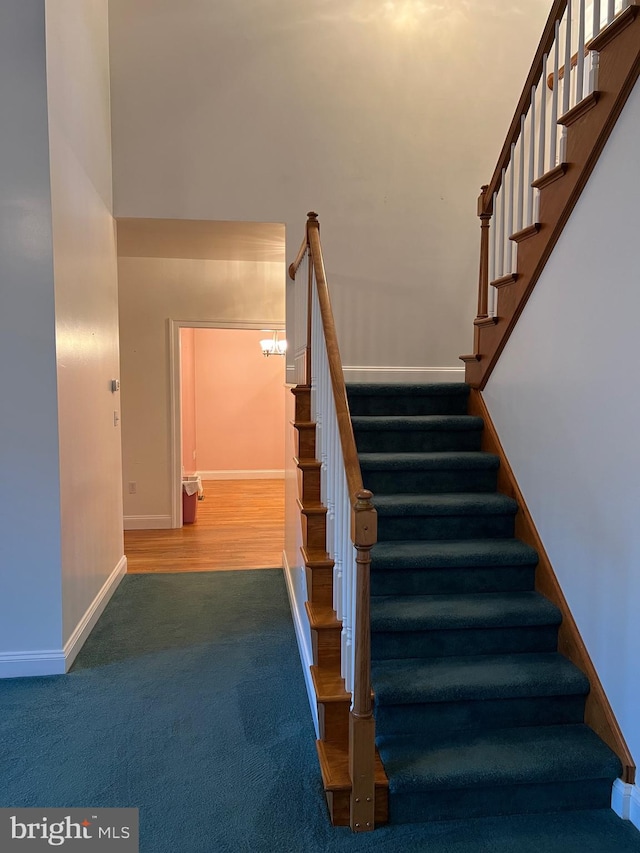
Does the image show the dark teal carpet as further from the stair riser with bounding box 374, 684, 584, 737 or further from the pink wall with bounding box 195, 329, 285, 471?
the pink wall with bounding box 195, 329, 285, 471

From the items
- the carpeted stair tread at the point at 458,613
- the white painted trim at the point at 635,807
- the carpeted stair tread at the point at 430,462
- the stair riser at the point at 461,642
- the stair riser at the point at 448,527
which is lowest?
the white painted trim at the point at 635,807

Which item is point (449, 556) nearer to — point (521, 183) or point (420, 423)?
point (420, 423)

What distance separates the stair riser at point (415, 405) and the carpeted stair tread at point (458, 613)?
4.26 ft

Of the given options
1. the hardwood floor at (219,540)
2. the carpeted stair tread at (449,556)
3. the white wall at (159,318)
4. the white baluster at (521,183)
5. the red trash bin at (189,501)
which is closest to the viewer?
the carpeted stair tread at (449,556)

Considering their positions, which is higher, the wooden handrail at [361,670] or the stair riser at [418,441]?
the stair riser at [418,441]

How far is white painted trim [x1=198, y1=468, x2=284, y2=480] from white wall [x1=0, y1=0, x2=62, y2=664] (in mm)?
5528

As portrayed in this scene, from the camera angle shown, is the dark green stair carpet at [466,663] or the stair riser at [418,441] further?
the stair riser at [418,441]

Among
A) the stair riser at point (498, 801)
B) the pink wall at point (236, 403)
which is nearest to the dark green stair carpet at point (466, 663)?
the stair riser at point (498, 801)

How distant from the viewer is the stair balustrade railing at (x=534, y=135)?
7.54 ft

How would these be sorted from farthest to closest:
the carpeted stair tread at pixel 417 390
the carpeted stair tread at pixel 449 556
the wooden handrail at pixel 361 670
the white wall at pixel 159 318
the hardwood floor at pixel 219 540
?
the white wall at pixel 159 318 < the hardwood floor at pixel 219 540 < the carpeted stair tread at pixel 417 390 < the carpeted stair tread at pixel 449 556 < the wooden handrail at pixel 361 670

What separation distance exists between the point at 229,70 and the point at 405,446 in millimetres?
2870

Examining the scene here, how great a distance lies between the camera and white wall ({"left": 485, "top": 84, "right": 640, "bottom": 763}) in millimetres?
1912

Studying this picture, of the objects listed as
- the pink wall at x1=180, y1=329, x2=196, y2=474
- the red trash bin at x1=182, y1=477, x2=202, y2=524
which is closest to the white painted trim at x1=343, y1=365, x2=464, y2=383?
the red trash bin at x1=182, y1=477, x2=202, y2=524

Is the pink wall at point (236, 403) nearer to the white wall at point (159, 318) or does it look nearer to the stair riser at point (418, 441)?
the white wall at point (159, 318)
